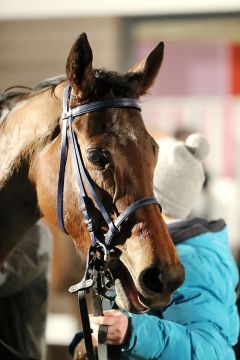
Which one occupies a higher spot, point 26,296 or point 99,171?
point 99,171

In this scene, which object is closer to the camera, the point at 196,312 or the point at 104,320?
the point at 104,320

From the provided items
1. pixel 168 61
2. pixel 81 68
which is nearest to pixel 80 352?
pixel 81 68

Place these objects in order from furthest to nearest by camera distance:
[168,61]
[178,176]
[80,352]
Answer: [168,61]
[178,176]
[80,352]

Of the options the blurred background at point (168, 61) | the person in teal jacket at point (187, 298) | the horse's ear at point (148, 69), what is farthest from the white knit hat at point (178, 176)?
the blurred background at point (168, 61)

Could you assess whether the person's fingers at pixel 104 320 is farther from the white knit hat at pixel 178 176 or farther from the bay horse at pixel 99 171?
the white knit hat at pixel 178 176

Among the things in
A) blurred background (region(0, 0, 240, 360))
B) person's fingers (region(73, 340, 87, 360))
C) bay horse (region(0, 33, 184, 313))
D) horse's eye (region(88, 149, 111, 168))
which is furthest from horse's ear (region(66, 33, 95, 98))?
blurred background (region(0, 0, 240, 360))

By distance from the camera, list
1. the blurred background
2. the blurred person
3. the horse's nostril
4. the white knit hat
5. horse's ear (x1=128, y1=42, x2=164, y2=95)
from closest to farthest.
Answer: the horse's nostril → horse's ear (x1=128, y1=42, x2=164, y2=95) → the white knit hat → the blurred person → the blurred background

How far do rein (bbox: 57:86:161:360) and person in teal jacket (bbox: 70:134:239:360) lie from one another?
0.11 feet

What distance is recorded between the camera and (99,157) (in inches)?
44.0

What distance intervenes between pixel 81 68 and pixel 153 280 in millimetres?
437

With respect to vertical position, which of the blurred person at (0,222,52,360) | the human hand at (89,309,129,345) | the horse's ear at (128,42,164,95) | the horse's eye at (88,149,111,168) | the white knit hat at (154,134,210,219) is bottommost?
the blurred person at (0,222,52,360)

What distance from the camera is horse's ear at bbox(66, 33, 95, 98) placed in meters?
1.11

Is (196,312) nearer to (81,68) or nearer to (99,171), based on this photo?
(99,171)

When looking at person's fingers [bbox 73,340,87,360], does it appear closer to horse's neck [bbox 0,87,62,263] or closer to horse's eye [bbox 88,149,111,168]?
horse's neck [bbox 0,87,62,263]
